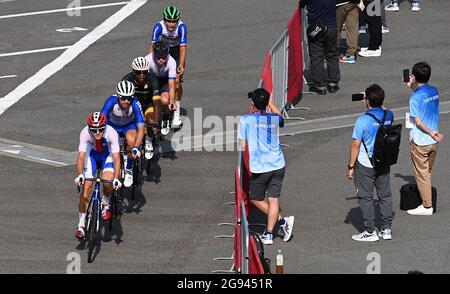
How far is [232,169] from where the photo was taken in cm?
1931

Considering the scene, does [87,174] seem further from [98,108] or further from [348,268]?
[98,108]

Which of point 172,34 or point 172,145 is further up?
point 172,34

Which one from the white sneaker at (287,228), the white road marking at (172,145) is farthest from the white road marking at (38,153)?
the white sneaker at (287,228)

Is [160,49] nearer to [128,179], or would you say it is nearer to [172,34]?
[172,34]

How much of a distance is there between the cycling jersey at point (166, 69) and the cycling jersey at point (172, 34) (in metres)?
1.32

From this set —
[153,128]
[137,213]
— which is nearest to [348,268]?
[137,213]

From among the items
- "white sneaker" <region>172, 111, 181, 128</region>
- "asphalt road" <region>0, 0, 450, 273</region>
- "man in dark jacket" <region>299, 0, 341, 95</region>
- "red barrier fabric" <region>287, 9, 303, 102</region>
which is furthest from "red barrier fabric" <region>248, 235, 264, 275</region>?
"man in dark jacket" <region>299, 0, 341, 95</region>

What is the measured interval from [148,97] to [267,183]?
3.65 meters

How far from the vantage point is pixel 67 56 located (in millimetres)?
26281

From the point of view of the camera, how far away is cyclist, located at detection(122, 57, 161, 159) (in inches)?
726

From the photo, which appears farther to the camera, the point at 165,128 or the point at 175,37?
the point at 175,37

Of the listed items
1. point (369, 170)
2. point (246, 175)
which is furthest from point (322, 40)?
point (369, 170)

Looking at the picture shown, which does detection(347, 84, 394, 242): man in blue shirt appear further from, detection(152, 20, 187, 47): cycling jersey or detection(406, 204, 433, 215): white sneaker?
detection(152, 20, 187, 47): cycling jersey

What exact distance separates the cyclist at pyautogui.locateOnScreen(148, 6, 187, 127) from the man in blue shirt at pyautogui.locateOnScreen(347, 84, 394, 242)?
5429 millimetres
